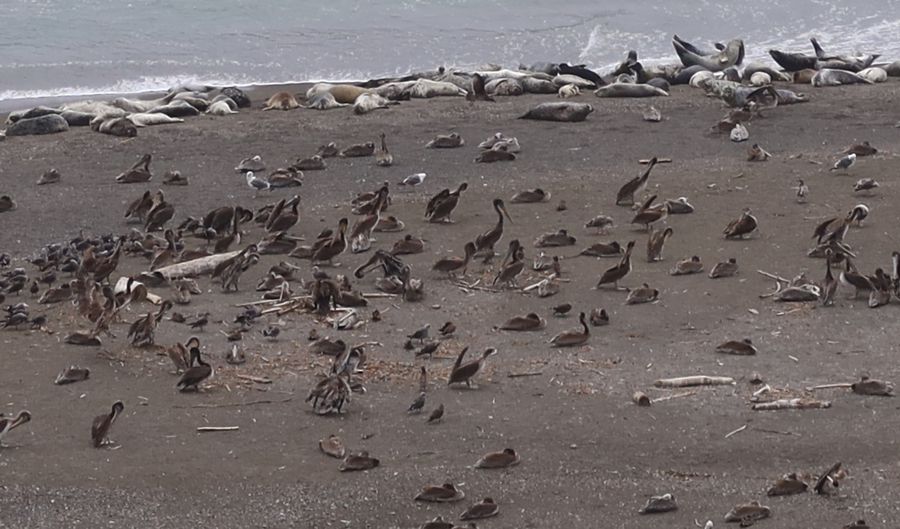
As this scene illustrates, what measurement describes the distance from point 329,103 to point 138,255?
24.5ft

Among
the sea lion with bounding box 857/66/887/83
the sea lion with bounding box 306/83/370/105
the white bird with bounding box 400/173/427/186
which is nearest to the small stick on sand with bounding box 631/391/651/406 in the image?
the white bird with bounding box 400/173/427/186

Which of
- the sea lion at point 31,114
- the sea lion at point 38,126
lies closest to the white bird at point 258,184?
the sea lion at point 38,126

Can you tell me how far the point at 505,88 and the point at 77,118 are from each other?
5674 millimetres

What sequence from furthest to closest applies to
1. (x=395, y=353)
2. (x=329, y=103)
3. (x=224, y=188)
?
(x=329, y=103) → (x=224, y=188) → (x=395, y=353)

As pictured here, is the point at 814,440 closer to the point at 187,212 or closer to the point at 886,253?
the point at 886,253

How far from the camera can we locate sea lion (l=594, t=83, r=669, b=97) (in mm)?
20625

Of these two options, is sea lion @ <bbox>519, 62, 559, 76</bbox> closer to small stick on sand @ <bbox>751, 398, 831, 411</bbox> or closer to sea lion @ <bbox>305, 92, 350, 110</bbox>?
sea lion @ <bbox>305, 92, 350, 110</bbox>

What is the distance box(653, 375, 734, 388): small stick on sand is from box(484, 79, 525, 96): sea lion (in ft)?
39.1

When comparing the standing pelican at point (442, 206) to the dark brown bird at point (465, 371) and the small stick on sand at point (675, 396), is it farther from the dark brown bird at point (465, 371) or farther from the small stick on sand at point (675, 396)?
the small stick on sand at point (675, 396)

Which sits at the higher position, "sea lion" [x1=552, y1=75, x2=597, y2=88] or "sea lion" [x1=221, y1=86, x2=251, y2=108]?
"sea lion" [x1=552, y1=75, x2=597, y2=88]

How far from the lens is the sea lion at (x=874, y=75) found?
71.4ft

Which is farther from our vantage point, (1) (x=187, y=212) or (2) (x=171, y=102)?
(2) (x=171, y=102)

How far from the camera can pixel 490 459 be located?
852 cm

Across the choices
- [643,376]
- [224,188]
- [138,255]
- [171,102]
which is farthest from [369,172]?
[643,376]
